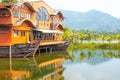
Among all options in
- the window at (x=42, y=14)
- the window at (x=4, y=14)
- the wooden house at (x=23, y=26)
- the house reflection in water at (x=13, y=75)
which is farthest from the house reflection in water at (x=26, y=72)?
the window at (x=42, y=14)

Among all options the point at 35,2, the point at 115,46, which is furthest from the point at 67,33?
the point at 35,2

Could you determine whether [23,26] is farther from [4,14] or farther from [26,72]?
[26,72]

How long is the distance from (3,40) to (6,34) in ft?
2.20

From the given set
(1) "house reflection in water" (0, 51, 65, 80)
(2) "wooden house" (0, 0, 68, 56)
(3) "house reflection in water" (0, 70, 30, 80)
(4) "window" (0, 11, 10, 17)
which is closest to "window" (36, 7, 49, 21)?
(2) "wooden house" (0, 0, 68, 56)

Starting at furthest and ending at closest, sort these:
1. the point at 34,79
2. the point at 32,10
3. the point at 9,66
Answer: the point at 32,10
the point at 9,66
the point at 34,79

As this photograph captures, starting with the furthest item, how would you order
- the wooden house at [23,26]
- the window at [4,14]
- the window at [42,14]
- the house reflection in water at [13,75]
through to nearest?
the window at [42,14]
the window at [4,14]
the wooden house at [23,26]
the house reflection in water at [13,75]

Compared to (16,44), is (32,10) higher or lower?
higher

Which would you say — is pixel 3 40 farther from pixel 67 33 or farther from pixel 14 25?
pixel 67 33

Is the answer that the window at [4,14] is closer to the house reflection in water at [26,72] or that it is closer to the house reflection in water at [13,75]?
the house reflection in water at [26,72]

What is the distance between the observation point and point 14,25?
2833 centimetres

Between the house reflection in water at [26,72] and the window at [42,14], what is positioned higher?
the window at [42,14]

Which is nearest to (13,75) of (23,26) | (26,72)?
(26,72)

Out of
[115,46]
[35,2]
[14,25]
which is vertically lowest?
[115,46]

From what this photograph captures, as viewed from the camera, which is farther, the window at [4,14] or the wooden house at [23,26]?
the window at [4,14]
